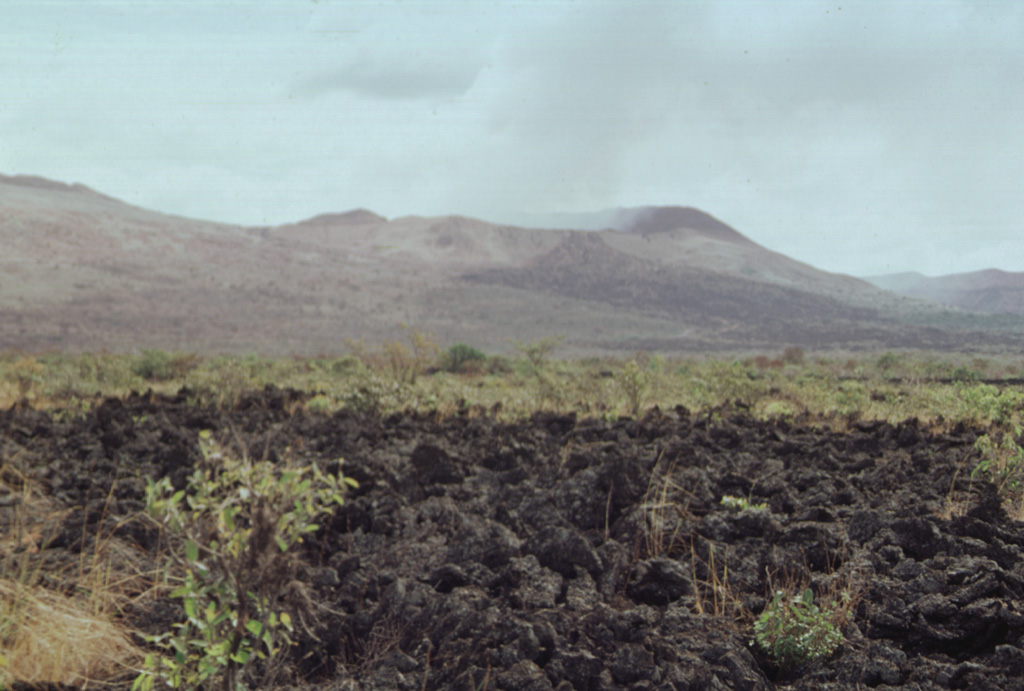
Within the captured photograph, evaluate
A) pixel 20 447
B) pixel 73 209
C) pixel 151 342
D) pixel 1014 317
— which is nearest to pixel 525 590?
pixel 20 447

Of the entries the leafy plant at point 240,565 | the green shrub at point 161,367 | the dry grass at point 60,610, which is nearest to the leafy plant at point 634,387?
the dry grass at point 60,610

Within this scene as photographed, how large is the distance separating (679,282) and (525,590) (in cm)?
9826

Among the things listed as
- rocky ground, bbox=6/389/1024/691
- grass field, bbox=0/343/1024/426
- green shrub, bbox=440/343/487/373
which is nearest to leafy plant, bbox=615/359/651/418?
grass field, bbox=0/343/1024/426

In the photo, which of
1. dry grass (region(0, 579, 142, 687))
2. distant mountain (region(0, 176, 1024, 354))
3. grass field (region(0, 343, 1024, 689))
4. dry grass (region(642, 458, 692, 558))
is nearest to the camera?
dry grass (region(0, 579, 142, 687))

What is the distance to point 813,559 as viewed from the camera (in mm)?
4031

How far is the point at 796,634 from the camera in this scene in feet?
10.3

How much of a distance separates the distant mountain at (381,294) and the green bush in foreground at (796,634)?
46865mm

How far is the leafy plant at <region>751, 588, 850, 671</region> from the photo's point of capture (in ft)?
10.1

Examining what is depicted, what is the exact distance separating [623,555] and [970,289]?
6026cm

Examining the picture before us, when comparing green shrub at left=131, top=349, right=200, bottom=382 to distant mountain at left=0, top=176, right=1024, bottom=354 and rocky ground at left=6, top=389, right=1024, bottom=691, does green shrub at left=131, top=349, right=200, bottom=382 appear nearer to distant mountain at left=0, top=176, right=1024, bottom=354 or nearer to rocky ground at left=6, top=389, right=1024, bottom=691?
rocky ground at left=6, top=389, right=1024, bottom=691

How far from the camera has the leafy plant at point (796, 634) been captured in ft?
10.1

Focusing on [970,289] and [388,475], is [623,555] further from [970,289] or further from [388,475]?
[970,289]

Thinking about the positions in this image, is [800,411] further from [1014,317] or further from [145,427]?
[1014,317]

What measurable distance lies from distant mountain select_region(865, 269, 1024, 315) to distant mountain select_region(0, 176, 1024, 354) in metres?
2.16
